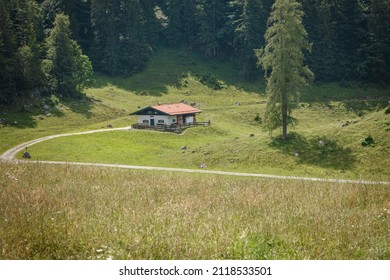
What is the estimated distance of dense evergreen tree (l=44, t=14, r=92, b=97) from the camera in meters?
80.2

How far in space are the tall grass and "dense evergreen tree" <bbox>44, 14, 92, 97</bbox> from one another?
2842 inches

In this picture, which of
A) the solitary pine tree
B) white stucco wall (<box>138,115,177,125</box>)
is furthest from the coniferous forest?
the solitary pine tree

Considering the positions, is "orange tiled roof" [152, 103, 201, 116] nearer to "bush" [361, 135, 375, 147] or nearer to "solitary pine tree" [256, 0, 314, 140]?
"solitary pine tree" [256, 0, 314, 140]

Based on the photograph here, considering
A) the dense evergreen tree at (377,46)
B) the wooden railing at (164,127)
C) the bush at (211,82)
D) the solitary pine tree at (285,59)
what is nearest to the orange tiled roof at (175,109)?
the wooden railing at (164,127)

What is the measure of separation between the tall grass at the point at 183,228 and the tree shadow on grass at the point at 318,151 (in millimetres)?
32816

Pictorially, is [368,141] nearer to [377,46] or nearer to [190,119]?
[190,119]

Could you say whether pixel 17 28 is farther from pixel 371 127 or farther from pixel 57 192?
pixel 57 192

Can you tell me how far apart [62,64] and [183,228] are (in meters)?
80.9

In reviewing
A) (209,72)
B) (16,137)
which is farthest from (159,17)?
(16,137)

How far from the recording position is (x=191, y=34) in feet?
417

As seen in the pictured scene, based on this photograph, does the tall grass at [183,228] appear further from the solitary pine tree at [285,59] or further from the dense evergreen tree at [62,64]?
the dense evergreen tree at [62,64]

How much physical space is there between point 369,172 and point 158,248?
38.8 m

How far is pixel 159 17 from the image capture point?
13350 centimetres

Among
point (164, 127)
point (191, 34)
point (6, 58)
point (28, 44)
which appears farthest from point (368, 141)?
point (191, 34)
